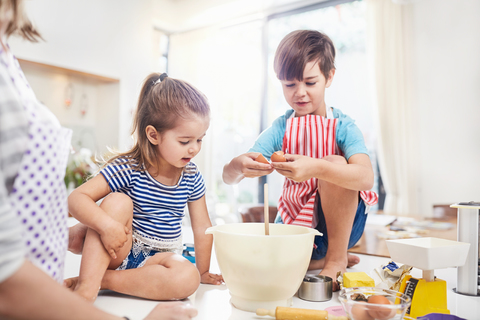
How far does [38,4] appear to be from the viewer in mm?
3109

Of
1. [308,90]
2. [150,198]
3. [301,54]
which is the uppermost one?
[301,54]

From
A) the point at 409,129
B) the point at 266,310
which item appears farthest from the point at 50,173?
the point at 409,129

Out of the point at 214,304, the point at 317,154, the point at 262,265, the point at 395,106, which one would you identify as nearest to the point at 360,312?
the point at 262,265

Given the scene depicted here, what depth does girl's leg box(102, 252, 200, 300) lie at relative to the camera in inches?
32.9

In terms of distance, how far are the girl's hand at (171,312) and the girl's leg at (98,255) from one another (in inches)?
8.6

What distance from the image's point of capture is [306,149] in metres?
1.24

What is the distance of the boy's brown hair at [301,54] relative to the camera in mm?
1168

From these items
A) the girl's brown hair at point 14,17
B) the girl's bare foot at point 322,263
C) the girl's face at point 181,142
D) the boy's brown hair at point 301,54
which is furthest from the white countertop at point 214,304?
the boy's brown hair at point 301,54

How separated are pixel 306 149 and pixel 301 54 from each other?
317 mm

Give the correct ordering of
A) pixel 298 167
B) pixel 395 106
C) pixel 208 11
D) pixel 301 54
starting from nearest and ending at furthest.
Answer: pixel 298 167
pixel 301 54
pixel 395 106
pixel 208 11

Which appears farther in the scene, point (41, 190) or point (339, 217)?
point (339, 217)

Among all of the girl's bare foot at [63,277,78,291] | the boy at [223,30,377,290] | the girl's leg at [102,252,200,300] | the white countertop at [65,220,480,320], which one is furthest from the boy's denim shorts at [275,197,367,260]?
the girl's bare foot at [63,277,78,291]

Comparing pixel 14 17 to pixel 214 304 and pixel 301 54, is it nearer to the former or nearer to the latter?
pixel 214 304

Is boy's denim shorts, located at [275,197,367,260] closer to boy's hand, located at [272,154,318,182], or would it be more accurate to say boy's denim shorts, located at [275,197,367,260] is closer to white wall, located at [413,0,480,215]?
boy's hand, located at [272,154,318,182]
